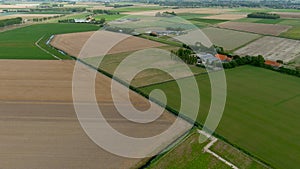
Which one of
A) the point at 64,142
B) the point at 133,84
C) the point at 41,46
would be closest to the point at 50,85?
the point at 133,84

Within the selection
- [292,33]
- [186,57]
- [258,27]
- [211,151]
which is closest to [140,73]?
[186,57]

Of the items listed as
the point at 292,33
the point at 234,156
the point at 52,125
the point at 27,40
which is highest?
the point at 27,40

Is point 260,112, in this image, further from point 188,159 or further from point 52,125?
point 52,125

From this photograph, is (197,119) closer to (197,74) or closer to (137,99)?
(137,99)

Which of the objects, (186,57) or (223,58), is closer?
(186,57)

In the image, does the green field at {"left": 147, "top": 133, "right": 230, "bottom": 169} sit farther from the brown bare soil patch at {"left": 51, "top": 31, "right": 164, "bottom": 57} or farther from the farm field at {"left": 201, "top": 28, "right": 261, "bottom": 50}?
the farm field at {"left": 201, "top": 28, "right": 261, "bottom": 50}
